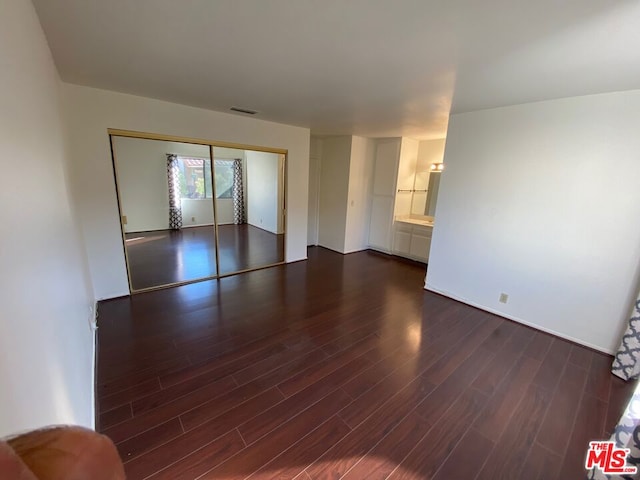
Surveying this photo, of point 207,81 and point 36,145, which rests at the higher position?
point 207,81

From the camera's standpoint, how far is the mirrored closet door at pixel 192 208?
13.2 feet

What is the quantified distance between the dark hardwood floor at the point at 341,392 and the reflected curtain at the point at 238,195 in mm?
3375

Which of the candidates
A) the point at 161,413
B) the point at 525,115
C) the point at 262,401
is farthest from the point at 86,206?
the point at 525,115

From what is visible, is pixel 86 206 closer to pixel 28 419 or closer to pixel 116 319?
pixel 116 319

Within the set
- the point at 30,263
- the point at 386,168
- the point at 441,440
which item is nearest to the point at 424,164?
the point at 386,168

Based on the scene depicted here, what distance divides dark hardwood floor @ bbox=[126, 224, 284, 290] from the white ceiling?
2.45 metres

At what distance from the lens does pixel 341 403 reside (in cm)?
197

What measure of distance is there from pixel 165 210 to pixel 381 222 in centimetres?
Answer: 423

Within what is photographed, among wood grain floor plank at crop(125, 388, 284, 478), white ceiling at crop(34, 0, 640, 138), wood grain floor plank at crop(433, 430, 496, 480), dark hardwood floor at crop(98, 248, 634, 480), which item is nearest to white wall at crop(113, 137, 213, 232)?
white ceiling at crop(34, 0, 640, 138)

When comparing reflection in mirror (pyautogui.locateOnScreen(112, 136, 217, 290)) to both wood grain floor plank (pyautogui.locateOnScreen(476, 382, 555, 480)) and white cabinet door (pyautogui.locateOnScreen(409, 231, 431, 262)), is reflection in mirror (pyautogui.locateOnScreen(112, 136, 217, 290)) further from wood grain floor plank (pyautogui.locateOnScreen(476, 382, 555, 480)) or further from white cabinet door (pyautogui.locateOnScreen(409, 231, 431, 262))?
wood grain floor plank (pyautogui.locateOnScreen(476, 382, 555, 480))

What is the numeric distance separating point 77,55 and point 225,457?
9.87ft

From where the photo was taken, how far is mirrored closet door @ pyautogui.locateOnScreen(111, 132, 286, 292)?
4.02 metres

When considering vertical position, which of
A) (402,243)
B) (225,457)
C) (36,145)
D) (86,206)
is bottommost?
(225,457)

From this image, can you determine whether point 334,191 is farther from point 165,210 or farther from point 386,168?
point 165,210
